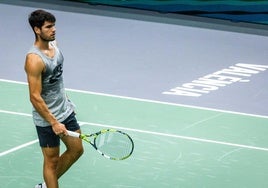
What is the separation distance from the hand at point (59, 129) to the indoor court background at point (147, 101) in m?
1.66

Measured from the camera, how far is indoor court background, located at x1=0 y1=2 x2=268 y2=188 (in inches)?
459

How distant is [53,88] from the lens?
991 cm

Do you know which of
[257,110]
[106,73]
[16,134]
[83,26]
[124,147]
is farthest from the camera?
[83,26]

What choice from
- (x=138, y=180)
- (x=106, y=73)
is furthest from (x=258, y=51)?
(x=138, y=180)

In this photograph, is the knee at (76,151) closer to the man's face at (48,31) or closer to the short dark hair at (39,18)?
the man's face at (48,31)

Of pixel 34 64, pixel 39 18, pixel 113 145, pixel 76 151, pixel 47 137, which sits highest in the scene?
pixel 39 18

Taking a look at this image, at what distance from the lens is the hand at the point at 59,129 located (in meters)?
9.55

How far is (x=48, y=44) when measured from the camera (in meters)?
9.94

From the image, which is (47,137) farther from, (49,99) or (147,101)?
(147,101)

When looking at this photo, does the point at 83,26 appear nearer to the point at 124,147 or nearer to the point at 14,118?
the point at 14,118

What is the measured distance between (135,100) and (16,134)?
2557 millimetres

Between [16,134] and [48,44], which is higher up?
[48,44]

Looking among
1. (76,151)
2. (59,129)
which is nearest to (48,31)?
(59,129)

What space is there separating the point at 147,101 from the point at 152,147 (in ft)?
7.43
